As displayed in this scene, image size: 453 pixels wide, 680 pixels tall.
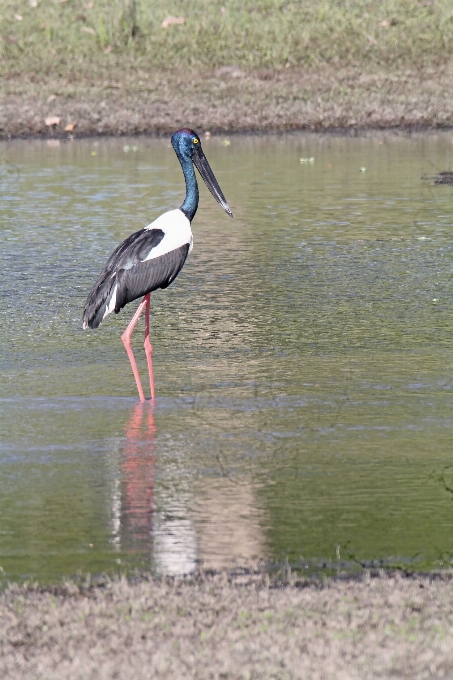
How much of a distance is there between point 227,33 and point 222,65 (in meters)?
1.76

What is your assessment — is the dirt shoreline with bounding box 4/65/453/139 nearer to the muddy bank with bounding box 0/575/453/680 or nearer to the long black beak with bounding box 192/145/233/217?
the long black beak with bounding box 192/145/233/217

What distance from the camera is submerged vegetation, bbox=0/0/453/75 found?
93.3 feet

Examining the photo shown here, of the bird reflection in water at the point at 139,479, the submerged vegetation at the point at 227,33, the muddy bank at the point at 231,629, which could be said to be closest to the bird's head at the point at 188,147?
the bird reflection in water at the point at 139,479

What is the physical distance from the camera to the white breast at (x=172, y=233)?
8820 millimetres

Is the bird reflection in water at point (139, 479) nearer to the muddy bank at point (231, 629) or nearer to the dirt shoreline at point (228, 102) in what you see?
the muddy bank at point (231, 629)

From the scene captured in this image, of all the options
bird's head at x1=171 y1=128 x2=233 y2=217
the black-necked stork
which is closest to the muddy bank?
the black-necked stork

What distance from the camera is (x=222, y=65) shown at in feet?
92.5

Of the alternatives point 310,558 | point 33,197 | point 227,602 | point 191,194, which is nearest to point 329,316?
point 191,194

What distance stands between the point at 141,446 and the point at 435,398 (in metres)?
1.86

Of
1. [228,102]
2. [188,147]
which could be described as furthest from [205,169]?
[228,102]

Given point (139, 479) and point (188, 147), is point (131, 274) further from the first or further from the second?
point (139, 479)

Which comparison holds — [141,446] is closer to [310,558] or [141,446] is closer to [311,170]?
[310,558]

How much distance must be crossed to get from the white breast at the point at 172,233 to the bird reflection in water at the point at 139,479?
130 centimetres

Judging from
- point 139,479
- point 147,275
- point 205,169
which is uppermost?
point 205,169
